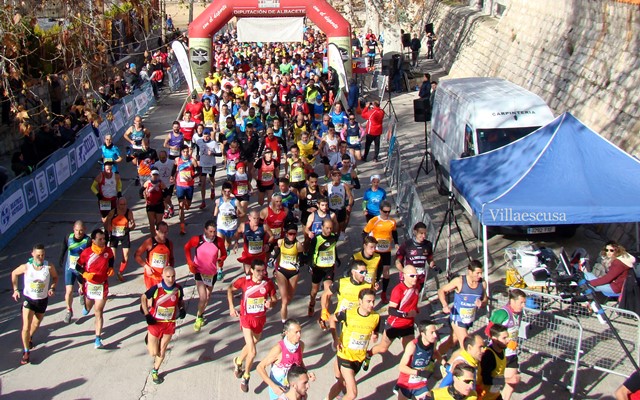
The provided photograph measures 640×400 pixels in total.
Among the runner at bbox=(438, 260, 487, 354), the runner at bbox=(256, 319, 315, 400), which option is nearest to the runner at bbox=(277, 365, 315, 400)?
the runner at bbox=(256, 319, 315, 400)

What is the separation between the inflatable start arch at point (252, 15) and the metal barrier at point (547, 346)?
629 inches

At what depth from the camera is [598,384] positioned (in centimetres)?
841

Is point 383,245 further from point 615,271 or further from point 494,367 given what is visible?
point 494,367

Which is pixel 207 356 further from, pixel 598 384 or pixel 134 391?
pixel 598 384

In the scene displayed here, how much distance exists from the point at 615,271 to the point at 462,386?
4.72m

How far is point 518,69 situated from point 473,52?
6.17 metres

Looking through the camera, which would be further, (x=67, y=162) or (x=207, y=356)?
(x=67, y=162)

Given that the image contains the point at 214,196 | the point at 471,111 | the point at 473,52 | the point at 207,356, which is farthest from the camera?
the point at 473,52

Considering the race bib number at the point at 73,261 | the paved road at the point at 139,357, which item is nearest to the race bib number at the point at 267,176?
the paved road at the point at 139,357

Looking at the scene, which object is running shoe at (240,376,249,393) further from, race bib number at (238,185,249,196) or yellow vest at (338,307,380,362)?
race bib number at (238,185,249,196)

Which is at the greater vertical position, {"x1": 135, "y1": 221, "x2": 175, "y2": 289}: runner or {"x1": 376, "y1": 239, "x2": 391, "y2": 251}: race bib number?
{"x1": 135, "y1": 221, "x2": 175, "y2": 289}: runner

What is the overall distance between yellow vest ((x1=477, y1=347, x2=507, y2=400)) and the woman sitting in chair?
3624 mm

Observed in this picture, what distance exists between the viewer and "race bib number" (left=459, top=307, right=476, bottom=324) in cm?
838

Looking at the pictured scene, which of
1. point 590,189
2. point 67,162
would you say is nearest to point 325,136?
point 67,162
